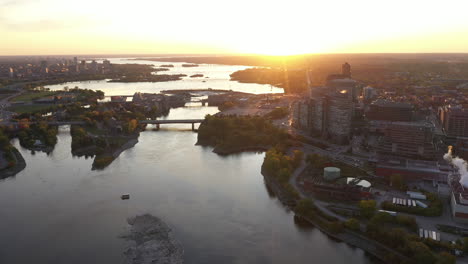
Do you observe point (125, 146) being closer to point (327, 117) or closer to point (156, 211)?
point (156, 211)

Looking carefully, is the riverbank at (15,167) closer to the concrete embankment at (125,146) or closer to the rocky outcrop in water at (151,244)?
the concrete embankment at (125,146)

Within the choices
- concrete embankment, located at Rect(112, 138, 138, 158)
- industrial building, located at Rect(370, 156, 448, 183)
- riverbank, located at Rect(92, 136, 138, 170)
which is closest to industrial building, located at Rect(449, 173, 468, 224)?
industrial building, located at Rect(370, 156, 448, 183)

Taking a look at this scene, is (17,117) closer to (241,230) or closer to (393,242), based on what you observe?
(241,230)

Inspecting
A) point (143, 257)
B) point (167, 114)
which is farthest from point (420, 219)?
point (167, 114)

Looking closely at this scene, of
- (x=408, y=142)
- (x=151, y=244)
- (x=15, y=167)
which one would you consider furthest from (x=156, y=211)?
(x=408, y=142)

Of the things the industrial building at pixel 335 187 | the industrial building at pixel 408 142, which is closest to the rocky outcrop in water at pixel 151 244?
the industrial building at pixel 335 187

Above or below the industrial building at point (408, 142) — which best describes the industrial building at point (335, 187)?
below
